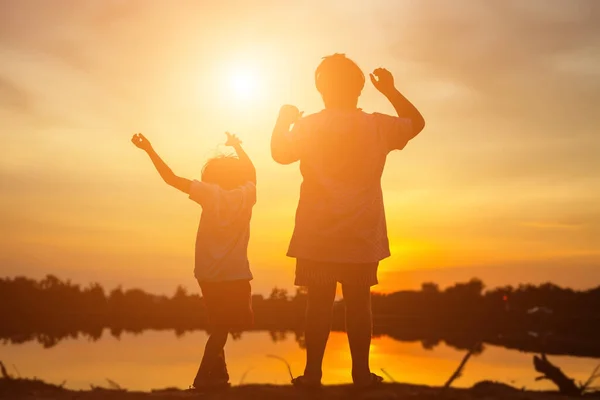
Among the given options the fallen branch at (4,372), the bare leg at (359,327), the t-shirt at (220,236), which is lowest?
the fallen branch at (4,372)

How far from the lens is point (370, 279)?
5.89 m

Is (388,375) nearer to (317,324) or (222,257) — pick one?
(317,324)

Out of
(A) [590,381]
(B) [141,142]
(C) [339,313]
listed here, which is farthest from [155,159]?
(C) [339,313]

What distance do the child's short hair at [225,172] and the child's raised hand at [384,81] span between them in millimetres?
1759

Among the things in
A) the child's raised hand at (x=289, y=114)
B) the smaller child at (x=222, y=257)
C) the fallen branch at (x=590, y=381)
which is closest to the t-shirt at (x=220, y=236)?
the smaller child at (x=222, y=257)

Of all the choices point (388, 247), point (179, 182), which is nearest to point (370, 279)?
point (388, 247)

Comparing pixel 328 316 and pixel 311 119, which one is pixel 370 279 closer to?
pixel 328 316

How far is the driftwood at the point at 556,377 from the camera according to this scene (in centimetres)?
543

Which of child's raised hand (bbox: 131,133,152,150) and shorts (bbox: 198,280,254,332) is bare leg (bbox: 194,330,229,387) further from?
child's raised hand (bbox: 131,133,152,150)

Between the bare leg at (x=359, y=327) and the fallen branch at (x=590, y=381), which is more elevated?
the bare leg at (x=359, y=327)

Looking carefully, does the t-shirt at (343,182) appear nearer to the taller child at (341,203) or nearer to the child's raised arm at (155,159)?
the taller child at (341,203)

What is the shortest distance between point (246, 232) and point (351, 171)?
155cm

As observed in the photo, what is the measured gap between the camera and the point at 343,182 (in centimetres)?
591

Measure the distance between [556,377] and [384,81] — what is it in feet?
9.70
